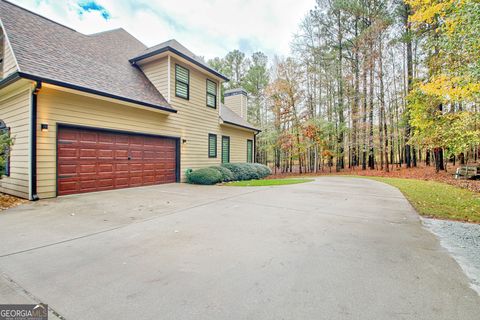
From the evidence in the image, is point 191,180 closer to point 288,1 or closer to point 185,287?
point 185,287

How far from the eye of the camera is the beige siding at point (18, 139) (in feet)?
19.5

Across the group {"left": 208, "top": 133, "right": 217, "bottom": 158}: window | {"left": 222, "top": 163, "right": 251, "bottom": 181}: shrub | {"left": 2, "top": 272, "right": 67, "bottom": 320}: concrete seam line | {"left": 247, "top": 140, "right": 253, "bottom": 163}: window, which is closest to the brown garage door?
{"left": 208, "top": 133, "right": 217, "bottom": 158}: window

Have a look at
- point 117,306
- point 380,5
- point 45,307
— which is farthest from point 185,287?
point 380,5

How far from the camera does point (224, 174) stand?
1051cm

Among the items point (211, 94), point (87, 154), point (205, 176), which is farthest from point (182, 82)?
point (87, 154)

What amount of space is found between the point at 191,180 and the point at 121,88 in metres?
4.63

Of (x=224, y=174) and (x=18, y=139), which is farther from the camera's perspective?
(x=224, y=174)

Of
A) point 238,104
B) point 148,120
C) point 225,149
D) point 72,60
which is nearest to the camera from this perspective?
point 72,60

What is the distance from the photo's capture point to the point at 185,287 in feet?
6.48

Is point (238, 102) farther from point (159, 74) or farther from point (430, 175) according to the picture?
point (430, 175)

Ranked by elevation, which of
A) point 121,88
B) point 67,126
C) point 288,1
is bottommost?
point 67,126

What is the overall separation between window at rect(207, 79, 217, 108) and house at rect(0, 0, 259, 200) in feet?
0.43

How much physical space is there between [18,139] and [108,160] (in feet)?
7.56

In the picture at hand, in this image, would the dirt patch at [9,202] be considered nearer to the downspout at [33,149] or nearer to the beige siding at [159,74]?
the downspout at [33,149]
